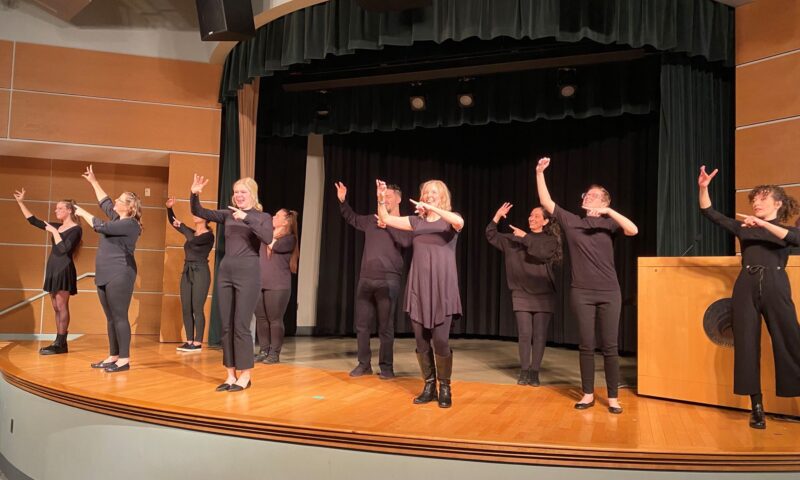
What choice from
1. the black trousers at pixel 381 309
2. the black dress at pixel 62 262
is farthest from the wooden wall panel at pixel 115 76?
the black trousers at pixel 381 309

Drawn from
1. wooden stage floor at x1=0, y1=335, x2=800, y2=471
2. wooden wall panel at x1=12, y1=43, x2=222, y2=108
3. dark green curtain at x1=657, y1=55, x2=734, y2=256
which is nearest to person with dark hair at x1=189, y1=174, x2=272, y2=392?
wooden stage floor at x1=0, y1=335, x2=800, y2=471

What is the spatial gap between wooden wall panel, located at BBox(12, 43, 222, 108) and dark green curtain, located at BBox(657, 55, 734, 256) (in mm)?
4911

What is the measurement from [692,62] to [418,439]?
4.28 meters

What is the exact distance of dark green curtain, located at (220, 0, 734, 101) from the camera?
505 centimetres

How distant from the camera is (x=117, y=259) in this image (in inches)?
185

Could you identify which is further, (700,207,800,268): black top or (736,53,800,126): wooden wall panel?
(736,53,800,126): wooden wall panel

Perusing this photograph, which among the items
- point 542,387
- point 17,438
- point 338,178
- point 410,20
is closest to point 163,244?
point 338,178

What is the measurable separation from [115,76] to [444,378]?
5507 millimetres

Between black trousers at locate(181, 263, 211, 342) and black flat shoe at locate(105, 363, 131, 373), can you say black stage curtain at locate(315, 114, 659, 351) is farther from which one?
black flat shoe at locate(105, 363, 131, 373)

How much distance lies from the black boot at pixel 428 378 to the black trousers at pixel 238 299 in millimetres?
1124

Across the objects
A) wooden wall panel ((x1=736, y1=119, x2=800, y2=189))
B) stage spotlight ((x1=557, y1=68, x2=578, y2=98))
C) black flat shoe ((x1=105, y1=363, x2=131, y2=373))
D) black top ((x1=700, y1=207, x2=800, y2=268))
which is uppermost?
stage spotlight ((x1=557, y1=68, x2=578, y2=98))

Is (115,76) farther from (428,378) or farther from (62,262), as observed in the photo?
(428,378)

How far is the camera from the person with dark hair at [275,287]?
5566 millimetres

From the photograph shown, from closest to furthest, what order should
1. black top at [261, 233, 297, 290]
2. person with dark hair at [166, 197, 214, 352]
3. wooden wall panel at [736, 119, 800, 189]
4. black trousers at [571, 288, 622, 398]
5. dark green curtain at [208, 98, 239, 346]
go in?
black trousers at [571, 288, 622, 398] → wooden wall panel at [736, 119, 800, 189] → black top at [261, 233, 297, 290] → person with dark hair at [166, 197, 214, 352] → dark green curtain at [208, 98, 239, 346]
